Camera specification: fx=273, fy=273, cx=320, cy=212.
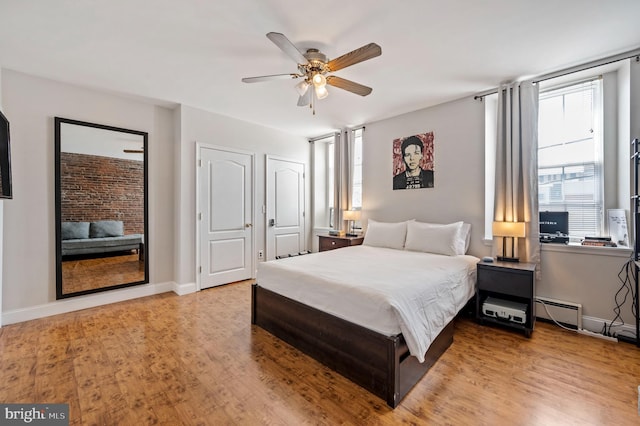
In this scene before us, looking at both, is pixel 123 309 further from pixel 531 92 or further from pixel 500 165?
pixel 531 92

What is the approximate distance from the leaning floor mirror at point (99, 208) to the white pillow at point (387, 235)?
317cm

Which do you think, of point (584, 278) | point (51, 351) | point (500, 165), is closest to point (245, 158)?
point (51, 351)

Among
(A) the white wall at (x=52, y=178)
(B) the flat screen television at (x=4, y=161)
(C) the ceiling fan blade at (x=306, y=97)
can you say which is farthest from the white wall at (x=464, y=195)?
(B) the flat screen television at (x=4, y=161)

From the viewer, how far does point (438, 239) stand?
335 cm

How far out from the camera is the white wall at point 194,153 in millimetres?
3861

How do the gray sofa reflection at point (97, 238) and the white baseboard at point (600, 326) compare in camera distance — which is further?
the gray sofa reflection at point (97, 238)

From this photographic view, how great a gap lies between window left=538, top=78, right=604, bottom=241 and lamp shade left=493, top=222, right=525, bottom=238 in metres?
0.71

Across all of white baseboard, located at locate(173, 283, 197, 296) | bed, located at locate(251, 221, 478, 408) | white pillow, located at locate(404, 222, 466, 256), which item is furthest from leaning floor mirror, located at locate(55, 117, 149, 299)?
white pillow, located at locate(404, 222, 466, 256)

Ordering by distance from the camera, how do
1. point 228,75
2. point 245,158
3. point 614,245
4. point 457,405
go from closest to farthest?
point 457,405
point 614,245
point 228,75
point 245,158

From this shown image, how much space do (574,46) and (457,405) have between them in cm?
311

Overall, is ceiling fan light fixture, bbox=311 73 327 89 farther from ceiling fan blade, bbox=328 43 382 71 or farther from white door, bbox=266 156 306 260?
white door, bbox=266 156 306 260

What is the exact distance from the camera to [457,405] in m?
1.70

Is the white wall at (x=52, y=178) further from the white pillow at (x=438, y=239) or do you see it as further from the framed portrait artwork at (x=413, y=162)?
the white pillow at (x=438, y=239)

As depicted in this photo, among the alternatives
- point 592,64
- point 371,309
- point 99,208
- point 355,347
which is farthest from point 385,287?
point 99,208
